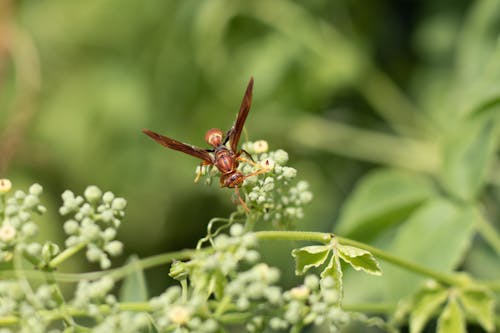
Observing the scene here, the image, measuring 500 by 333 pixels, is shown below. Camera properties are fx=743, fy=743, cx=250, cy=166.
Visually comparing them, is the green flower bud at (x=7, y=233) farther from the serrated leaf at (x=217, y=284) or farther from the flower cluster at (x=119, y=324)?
the serrated leaf at (x=217, y=284)

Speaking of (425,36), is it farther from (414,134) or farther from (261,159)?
(261,159)

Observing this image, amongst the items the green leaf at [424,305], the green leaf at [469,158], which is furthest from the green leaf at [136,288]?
the green leaf at [469,158]

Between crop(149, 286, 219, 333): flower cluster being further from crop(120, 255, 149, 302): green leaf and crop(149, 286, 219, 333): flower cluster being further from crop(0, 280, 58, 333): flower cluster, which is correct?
crop(120, 255, 149, 302): green leaf

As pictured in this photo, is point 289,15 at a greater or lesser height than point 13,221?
greater

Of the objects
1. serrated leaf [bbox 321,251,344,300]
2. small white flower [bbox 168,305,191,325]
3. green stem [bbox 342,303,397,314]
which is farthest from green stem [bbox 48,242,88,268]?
green stem [bbox 342,303,397,314]

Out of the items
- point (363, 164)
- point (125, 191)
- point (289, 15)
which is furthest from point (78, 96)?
point (363, 164)

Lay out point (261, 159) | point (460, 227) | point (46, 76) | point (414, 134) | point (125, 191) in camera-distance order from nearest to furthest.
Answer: point (261, 159) → point (460, 227) → point (414, 134) → point (125, 191) → point (46, 76)
